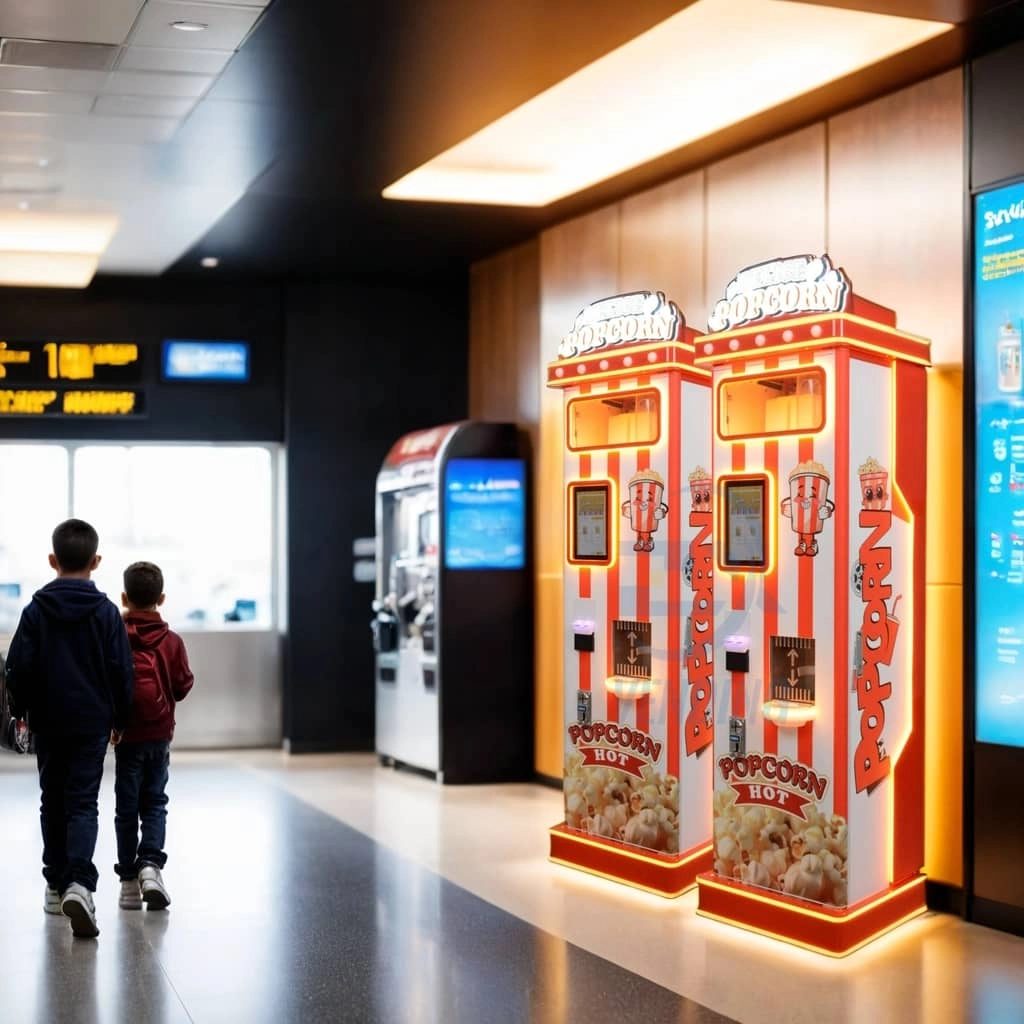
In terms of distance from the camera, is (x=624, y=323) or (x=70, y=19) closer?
(x=70, y=19)

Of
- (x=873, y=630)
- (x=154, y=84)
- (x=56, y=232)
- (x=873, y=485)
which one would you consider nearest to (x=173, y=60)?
(x=154, y=84)

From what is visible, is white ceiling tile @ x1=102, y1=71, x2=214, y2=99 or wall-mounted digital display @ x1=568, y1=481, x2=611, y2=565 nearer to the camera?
white ceiling tile @ x1=102, y1=71, x2=214, y2=99

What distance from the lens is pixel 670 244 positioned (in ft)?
24.7

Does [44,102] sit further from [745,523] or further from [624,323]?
[745,523]

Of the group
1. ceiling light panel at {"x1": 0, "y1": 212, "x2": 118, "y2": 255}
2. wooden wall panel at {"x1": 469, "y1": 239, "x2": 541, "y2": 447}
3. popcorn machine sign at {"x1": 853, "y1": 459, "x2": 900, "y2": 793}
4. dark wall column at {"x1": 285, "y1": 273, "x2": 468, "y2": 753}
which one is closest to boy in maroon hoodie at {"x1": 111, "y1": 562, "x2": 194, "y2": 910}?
popcorn machine sign at {"x1": 853, "y1": 459, "x2": 900, "y2": 793}

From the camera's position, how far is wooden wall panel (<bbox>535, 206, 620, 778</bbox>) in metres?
8.44

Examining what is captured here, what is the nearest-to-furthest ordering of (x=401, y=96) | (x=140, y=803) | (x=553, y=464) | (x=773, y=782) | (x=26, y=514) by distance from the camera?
(x=773, y=782) → (x=140, y=803) → (x=401, y=96) → (x=553, y=464) → (x=26, y=514)

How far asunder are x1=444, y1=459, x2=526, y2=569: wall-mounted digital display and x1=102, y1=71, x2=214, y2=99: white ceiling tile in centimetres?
317

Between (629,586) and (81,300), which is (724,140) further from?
(81,300)

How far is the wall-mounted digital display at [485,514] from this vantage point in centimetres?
880

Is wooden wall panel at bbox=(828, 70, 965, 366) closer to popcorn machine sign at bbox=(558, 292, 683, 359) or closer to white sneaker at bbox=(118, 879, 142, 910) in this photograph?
popcorn machine sign at bbox=(558, 292, 683, 359)

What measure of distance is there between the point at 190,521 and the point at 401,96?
486 centimetres

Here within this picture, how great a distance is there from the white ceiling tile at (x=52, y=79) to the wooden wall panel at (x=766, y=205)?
2.71 m

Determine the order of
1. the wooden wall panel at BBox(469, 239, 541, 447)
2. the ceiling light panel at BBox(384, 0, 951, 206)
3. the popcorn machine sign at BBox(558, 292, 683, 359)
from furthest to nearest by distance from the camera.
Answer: the wooden wall panel at BBox(469, 239, 541, 447)
the popcorn machine sign at BBox(558, 292, 683, 359)
the ceiling light panel at BBox(384, 0, 951, 206)
